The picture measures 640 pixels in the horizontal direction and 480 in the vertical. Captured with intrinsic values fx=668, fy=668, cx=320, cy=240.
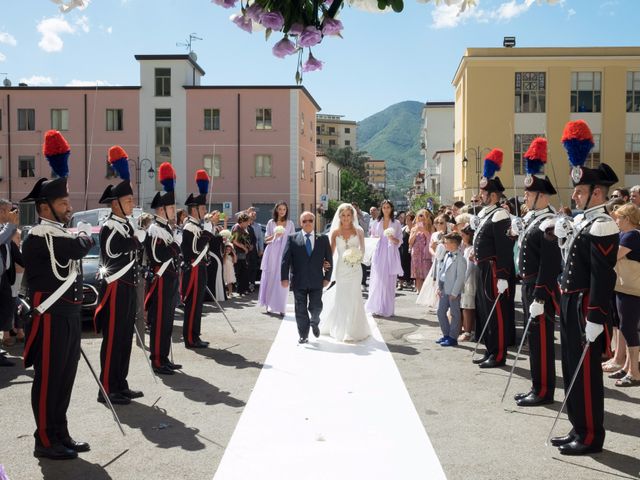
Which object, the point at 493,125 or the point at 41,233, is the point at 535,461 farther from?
the point at 493,125

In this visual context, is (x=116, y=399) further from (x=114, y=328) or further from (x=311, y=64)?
(x=311, y=64)

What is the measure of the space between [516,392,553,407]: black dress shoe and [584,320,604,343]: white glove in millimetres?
1628

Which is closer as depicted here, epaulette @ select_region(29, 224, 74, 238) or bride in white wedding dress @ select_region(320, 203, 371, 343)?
epaulette @ select_region(29, 224, 74, 238)

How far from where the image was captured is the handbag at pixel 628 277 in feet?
24.7

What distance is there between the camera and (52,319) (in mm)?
5477

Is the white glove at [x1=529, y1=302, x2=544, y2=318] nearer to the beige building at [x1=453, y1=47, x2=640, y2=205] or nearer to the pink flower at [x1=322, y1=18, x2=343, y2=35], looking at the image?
the pink flower at [x1=322, y1=18, x2=343, y2=35]

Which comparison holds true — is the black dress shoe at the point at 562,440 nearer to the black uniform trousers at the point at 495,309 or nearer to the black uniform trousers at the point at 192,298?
the black uniform trousers at the point at 495,309

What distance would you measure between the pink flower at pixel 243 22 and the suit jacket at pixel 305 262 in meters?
7.56

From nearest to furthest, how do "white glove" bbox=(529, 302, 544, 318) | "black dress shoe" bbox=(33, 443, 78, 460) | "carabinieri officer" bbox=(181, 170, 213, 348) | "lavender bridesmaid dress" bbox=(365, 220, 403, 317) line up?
1. "black dress shoe" bbox=(33, 443, 78, 460)
2. "white glove" bbox=(529, 302, 544, 318)
3. "carabinieri officer" bbox=(181, 170, 213, 348)
4. "lavender bridesmaid dress" bbox=(365, 220, 403, 317)

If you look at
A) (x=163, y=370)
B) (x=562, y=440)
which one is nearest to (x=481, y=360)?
(x=562, y=440)

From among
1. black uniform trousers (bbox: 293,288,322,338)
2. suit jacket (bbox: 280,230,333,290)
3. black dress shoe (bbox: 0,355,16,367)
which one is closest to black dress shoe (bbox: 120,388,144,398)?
black dress shoe (bbox: 0,355,16,367)

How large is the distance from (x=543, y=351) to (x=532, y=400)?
1.66 ft

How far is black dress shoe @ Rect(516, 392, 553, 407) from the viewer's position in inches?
263

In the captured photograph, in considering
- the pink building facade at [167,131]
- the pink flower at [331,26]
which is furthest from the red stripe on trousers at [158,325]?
the pink building facade at [167,131]
